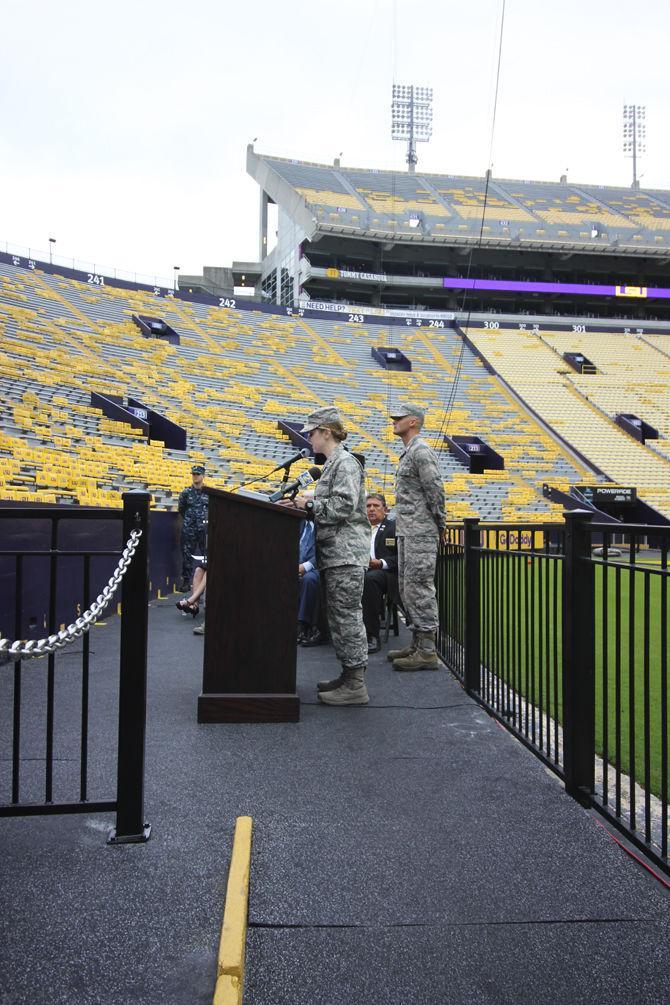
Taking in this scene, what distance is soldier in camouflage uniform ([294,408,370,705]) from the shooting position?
12.1 ft

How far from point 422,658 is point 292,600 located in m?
1.61

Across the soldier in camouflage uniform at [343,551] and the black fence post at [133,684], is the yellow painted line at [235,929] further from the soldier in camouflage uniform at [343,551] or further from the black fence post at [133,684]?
the soldier in camouflage uniform at [343,551]

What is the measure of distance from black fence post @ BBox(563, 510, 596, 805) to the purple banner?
37.9 m

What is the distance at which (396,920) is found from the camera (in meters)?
1.70

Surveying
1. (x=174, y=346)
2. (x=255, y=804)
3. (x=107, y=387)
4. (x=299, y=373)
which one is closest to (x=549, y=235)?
(x=299, y=373)

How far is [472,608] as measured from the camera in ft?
13.6

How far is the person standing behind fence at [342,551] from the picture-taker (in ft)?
12.1

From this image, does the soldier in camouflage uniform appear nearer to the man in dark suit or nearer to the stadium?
the stadium

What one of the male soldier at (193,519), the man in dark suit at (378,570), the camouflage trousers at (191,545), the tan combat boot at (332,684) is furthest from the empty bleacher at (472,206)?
the tan combat boot at (332,684)

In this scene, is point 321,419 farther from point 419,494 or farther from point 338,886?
point 338,886

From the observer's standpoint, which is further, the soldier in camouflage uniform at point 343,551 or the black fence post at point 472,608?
the black fence post at point 472,608

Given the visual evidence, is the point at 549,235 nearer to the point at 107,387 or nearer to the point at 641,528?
the point at 107,387

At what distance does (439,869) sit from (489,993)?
51cm

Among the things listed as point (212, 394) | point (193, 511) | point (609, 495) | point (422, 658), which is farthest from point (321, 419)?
point (212, 394)
